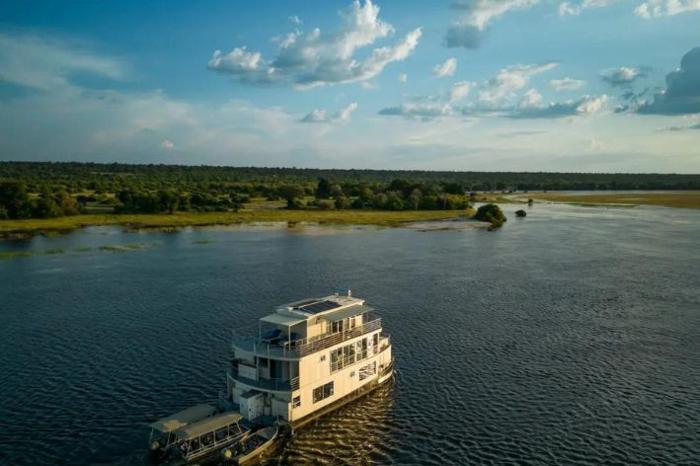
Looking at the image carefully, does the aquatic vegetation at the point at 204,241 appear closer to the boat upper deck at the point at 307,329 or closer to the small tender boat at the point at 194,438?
the boat upper deck at the point at 307,329

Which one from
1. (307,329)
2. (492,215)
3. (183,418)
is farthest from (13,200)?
(183,418)

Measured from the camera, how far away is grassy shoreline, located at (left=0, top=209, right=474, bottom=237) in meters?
137

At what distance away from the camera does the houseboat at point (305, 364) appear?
39.1 m

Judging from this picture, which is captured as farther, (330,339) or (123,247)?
(123,247)

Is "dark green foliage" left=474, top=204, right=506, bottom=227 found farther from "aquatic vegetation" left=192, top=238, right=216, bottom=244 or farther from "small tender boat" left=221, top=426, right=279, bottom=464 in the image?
"small tender boat" left=221, top=426, right=279, bottom=464

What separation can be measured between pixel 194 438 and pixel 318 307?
44.0 feet

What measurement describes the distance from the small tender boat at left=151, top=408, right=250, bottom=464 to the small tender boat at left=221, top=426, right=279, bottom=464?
484 mm

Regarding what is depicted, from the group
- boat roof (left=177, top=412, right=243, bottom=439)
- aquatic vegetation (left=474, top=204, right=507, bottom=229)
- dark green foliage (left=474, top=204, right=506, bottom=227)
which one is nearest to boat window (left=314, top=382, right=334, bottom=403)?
boat roof (left=177, top=412, right=243, bottom=439)

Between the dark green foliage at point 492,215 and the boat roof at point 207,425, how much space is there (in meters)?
129

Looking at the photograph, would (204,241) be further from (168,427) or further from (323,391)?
(168,427)

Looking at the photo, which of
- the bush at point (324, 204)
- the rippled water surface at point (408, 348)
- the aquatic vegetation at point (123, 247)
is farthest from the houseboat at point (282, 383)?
the bush at point (324, 204)

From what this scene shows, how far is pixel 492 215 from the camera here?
164m

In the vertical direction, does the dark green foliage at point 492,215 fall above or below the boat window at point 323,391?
above

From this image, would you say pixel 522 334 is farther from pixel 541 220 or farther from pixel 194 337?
pixel 541 220
